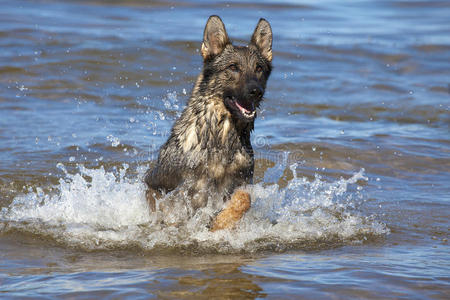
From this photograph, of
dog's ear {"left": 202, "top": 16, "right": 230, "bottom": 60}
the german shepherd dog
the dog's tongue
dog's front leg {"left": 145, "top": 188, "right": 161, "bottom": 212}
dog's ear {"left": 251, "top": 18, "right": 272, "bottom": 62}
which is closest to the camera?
the dog's tongue

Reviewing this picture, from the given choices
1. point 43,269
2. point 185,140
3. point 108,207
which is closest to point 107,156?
point 108,207

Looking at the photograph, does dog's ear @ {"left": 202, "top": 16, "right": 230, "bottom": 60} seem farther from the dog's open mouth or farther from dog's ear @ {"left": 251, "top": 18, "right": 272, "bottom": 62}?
the dog's open mouth

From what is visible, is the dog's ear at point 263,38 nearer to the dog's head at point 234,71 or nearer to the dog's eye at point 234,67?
the dog's head at point 234,71

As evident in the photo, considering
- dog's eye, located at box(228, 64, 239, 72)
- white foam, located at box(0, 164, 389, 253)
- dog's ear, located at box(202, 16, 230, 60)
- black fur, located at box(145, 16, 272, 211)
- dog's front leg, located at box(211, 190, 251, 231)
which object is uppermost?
dog's ear, located at box(202, 16, 230, 60)

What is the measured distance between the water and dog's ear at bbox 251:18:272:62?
304 millimetres

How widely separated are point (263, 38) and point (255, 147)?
352 cm

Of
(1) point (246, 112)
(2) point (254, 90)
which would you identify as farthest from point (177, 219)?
(2) point (254, 90)

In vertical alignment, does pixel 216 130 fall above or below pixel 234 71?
below

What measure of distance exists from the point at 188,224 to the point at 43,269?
1551 mm

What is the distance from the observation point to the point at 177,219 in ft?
22.0

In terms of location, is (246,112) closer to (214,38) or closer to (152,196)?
(214,38)

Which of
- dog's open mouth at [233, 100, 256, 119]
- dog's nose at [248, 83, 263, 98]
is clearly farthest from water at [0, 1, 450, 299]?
dog's nose at [248, 83, 263, 98]

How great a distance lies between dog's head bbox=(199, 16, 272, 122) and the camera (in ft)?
21.2

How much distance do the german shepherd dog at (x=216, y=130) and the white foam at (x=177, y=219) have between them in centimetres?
19
